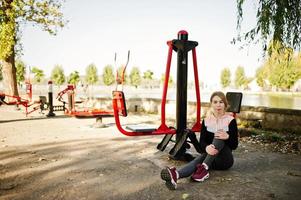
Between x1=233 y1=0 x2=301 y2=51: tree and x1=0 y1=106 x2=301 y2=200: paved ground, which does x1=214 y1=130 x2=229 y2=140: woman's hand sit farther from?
x1=233 y1=0 x2=301 y2=51: tree

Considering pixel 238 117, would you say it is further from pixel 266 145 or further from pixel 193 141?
pixel 193 141

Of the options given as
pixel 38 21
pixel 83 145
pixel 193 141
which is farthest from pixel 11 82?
pixel 193 141

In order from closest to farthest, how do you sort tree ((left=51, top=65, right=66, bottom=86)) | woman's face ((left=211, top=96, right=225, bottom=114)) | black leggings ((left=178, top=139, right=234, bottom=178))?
black leggings ((left=178, top=139, right=234, bottom=178))
woman's face ((left=211, top=96, right=225, bottom=114))
tree ((left=51, top=65, right=66, bottom=86))

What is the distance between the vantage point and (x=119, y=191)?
3418mm

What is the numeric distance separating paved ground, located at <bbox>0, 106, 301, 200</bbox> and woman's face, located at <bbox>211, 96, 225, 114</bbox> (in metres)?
0.95

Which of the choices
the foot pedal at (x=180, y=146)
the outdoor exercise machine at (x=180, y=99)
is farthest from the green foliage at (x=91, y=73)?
the foot pedal at (x=180, y=146)

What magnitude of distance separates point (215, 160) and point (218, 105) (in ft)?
2.73

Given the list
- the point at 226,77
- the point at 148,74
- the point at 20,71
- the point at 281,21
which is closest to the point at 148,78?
the point at 148,74

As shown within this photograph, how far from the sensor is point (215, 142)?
384cm

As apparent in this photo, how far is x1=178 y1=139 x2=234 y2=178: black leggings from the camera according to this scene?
3.66 m

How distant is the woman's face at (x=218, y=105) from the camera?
3992mm

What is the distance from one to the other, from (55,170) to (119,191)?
1.39m

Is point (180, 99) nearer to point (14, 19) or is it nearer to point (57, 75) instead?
point (14, 19)

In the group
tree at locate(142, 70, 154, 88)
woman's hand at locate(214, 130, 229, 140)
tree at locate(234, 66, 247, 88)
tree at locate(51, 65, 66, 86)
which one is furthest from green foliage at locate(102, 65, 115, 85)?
woman's hand at locate(214, 130, 229, 140)
